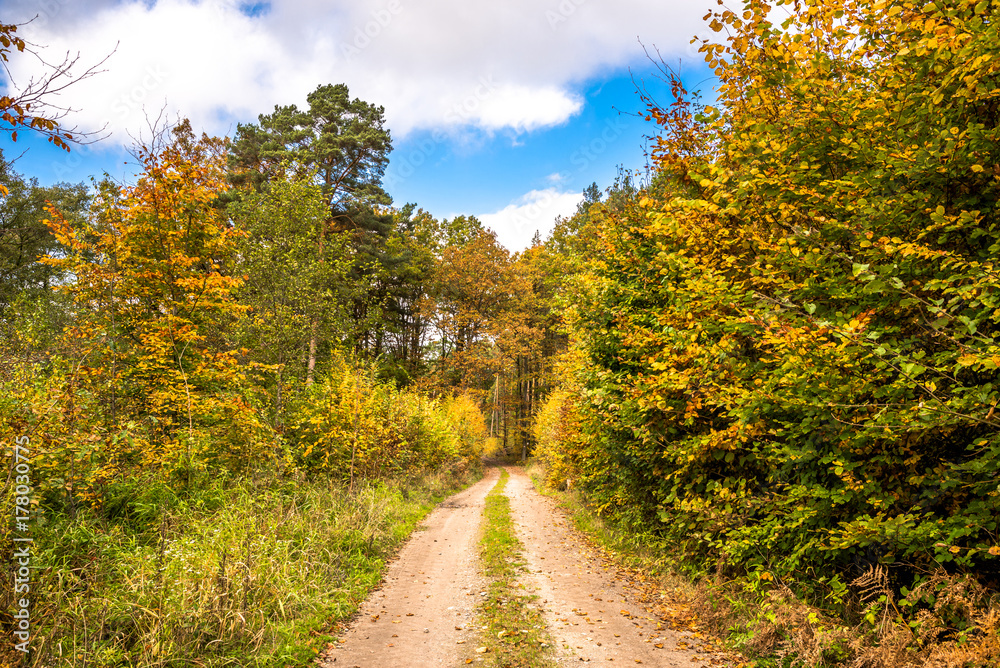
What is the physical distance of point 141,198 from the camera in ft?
27.0

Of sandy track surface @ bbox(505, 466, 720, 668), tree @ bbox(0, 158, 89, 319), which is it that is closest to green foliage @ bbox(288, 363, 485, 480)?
sandy track surface @ bbox(505, 466, 720, 668)

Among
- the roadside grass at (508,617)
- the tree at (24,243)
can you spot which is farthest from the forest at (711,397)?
the tree at (24,243)

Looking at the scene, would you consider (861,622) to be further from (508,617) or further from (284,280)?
(284,280)

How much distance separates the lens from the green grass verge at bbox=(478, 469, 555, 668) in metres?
4.93

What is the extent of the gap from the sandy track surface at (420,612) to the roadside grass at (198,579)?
32cm

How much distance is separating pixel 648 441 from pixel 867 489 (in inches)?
142

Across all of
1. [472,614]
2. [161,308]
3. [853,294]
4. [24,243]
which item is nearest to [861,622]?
[853,294]

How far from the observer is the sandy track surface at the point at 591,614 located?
499 cm

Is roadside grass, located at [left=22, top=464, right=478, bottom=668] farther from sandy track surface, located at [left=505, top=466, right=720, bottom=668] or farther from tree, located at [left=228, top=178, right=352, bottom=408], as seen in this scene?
tree, located at [left=228, top=178, right=352, bottom=408]

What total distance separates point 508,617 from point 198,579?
3787 mm

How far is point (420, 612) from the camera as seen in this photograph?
633cm

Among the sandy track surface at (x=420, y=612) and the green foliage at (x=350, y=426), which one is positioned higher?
the green foliage at (x=350, y=426)

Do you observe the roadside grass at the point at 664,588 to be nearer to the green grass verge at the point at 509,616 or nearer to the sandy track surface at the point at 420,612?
the green grass verge at the point at 509,616

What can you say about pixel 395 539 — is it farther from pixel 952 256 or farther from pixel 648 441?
pixel 952 256
